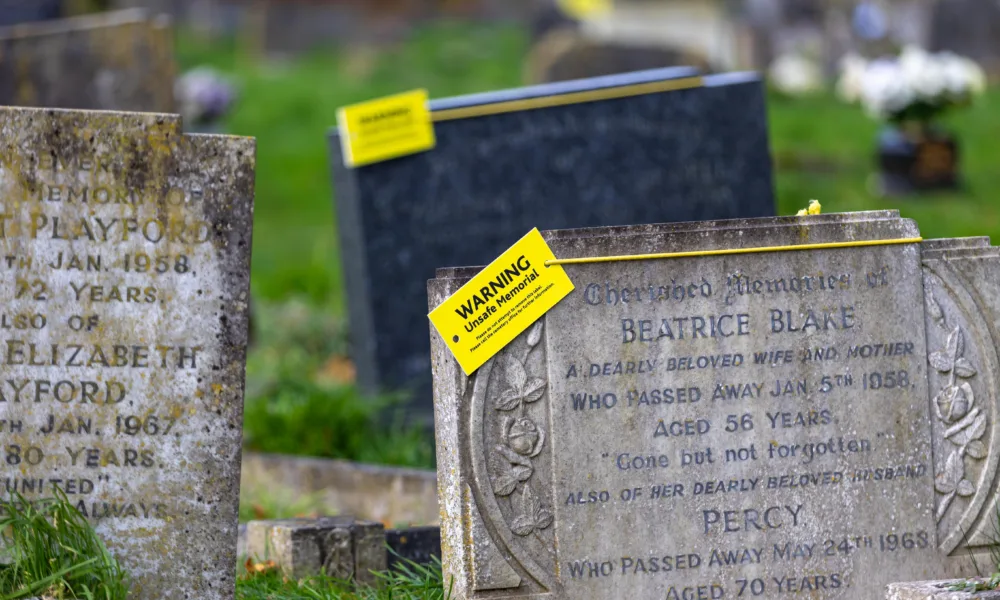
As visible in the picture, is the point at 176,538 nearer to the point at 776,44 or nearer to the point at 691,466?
the point at 691,466

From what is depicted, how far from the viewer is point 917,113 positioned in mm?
13039

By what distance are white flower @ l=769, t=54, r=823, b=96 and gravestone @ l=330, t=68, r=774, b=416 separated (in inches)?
444

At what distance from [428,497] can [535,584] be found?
226 cm

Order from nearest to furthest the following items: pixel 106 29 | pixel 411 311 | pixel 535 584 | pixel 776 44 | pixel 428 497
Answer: pixel 535 584, pixel 428 497, pixel 411 311, pixel 106 29, pixel 776 44

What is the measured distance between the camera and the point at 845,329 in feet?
13.7

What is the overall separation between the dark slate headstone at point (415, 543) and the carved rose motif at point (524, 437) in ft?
3.28

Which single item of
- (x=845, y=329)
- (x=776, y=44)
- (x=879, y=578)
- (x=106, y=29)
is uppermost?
(x=776, y=44)

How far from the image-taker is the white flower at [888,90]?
12.8 meters

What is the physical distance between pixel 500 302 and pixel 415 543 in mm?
1301

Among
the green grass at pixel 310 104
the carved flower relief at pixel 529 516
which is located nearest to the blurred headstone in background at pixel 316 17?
A: the green grass at pixel 310 104

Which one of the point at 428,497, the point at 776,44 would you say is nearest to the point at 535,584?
the point at 428,497

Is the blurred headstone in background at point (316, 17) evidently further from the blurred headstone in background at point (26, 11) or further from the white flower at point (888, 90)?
the white flower at point (888, 90)

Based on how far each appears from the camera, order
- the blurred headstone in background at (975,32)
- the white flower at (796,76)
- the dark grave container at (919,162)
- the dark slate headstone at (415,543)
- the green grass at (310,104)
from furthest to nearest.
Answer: the blurred headstone in background at (975,32) → the white flower at (796,76) → the dark grave container at (919,162) → the green grass at (310,104) → the dark slate headstone at (415,543)

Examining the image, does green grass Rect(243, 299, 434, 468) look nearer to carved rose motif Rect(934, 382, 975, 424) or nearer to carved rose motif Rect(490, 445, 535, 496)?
carved rose motif Rect(490, 445, 535, 496)
